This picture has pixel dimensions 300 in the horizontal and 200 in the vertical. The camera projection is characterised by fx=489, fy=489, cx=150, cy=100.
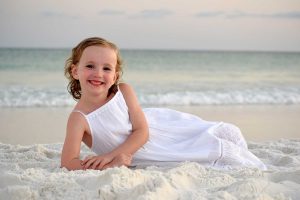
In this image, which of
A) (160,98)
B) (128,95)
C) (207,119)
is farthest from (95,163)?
(160,98)

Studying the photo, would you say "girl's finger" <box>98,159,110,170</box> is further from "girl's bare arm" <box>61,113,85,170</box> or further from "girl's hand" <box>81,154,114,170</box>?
"girl's bare arm" <box>61,113,85,170</box>

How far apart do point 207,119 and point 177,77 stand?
8321 mm

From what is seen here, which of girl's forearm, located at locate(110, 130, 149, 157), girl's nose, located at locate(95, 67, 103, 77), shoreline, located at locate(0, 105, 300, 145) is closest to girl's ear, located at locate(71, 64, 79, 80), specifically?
girl's nose, located at locate(95, 67, 103, 77)

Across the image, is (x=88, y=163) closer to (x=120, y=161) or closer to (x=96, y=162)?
(x=96, y=162)

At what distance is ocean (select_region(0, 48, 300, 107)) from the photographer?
9.32 m

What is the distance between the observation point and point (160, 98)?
9492mm

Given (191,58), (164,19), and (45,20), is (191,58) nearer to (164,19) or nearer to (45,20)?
(164,19)

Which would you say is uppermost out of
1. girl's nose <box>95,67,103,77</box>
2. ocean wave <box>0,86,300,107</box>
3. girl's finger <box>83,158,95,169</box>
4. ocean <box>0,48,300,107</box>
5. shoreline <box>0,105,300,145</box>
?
girl's nose <box>95,67,103,77</box>

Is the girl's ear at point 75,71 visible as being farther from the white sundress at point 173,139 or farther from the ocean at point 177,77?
the ocean at point 177,77

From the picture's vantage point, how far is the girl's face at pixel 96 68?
3.04m

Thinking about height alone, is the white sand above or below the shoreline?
above

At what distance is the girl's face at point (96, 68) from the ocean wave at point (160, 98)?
5.27 meters

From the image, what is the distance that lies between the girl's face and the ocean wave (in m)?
5.27

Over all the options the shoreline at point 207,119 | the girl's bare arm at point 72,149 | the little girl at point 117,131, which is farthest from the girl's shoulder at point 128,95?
the shoreline at point 207,119
